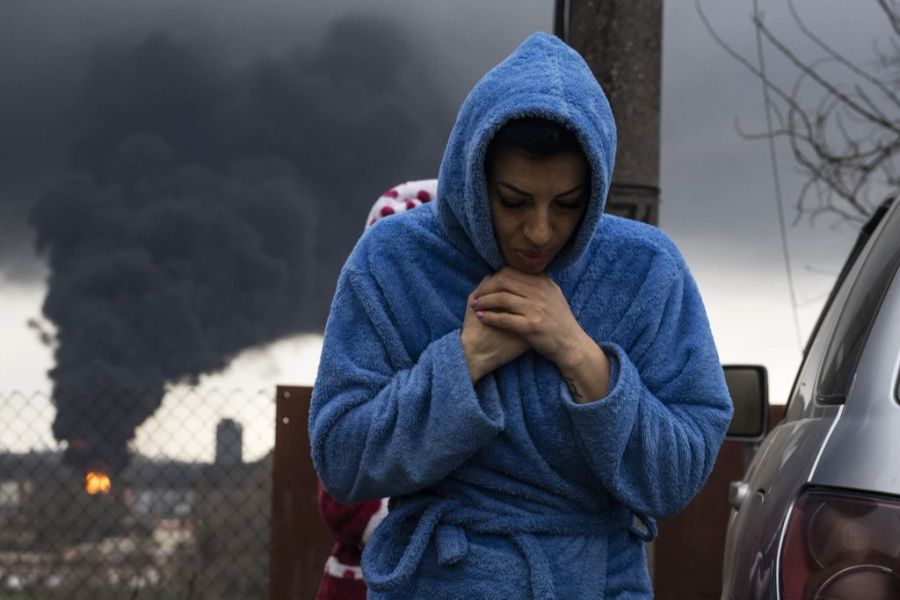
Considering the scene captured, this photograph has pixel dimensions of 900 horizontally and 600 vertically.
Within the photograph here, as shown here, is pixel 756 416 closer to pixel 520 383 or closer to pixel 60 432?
pixel 520 383

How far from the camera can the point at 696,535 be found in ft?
30.2

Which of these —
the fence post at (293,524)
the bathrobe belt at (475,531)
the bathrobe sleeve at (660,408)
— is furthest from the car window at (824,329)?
the fence post at (293,524)

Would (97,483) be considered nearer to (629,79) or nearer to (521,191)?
(629,79)

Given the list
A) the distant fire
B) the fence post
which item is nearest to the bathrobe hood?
the fence post

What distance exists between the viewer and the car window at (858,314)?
2.62 meters

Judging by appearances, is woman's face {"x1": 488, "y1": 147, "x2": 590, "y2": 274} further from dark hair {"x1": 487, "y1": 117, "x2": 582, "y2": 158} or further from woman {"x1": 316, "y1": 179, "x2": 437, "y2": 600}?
woman {"x1": 316, "y1": 179, "x2": 437, "y2": 600}

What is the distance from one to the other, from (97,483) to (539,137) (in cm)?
835

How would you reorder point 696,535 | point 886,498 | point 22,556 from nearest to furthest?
point 886,498 → point 696,535 → point 22,556

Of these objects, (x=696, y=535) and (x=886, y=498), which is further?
(x=696, y=535)

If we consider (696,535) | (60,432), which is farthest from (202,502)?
(696,535)

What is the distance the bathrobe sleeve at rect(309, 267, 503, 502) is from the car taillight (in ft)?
1.81

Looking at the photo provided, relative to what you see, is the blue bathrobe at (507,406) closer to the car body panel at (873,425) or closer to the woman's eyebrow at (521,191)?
the woman's eyebrow at (521,191)

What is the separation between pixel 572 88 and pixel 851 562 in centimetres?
89

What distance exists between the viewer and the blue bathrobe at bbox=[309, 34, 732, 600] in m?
2.37
